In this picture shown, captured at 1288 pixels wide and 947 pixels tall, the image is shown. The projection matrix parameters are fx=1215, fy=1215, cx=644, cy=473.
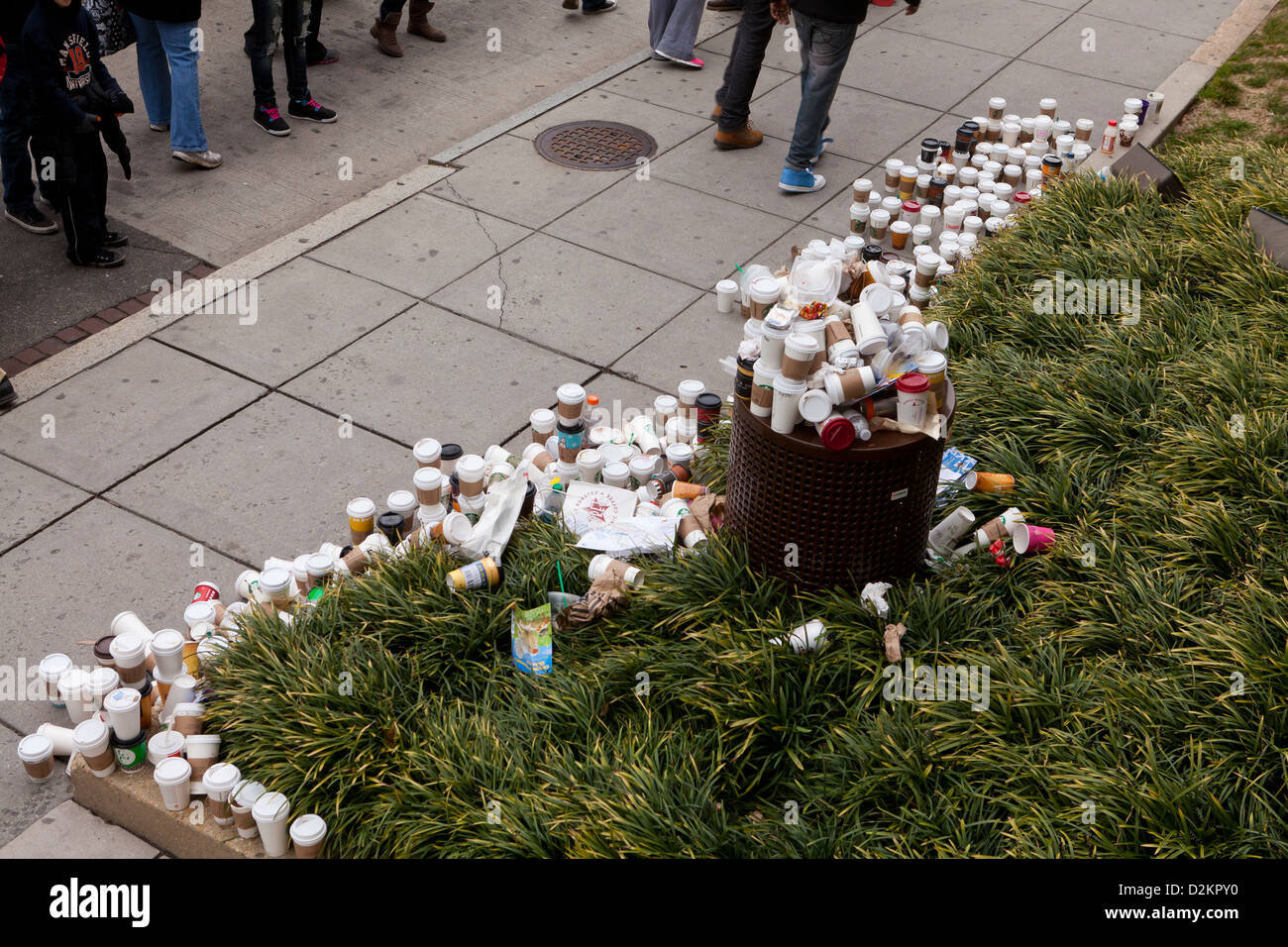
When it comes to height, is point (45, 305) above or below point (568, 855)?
below

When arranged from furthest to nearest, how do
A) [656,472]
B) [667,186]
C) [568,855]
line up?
[667,186] < [656,472] < [568,855]

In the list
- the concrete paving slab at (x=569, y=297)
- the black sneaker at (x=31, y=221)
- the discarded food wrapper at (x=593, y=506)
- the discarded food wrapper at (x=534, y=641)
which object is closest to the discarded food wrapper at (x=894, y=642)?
the discarded food wrapper at (x=534, y=641)

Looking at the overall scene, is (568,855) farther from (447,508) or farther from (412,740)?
(447,508)

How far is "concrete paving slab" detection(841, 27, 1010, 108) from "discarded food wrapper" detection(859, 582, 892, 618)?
6.25 metres

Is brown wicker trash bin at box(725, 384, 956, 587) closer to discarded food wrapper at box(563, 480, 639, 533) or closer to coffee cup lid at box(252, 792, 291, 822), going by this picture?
discarded food wrapper at box(563, 480, 639, 533)

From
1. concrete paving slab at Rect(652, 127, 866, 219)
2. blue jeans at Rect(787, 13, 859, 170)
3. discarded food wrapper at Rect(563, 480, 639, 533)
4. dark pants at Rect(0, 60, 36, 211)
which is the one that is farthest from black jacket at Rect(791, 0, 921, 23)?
dark pants at Rect(0, 60, 36, 211)

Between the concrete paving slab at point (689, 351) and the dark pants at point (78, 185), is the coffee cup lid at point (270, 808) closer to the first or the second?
A: the concrete paving slab at point (689, 351)

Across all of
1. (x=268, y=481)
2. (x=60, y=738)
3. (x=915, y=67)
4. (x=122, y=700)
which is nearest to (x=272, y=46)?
(x=268, y=481)

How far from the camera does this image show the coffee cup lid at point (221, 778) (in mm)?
3848

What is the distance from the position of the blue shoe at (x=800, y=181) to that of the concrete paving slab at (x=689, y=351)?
157cm

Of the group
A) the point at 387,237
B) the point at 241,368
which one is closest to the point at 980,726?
the point at 241,368

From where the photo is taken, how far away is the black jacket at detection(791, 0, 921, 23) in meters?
7.46

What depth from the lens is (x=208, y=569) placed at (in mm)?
5070
